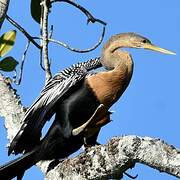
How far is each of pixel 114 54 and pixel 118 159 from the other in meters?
1.57

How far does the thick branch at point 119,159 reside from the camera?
→ 2805 mm

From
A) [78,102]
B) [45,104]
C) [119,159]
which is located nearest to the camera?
[119,159]

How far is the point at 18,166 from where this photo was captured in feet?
12.4

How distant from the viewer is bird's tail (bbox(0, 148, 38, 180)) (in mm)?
3697

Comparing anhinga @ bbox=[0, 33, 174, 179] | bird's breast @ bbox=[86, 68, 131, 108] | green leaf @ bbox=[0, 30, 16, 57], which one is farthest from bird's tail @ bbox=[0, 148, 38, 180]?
green leaf @ bbox=[0, 30, 16, 57]

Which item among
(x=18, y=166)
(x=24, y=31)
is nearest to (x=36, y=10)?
(x=24, y=31)

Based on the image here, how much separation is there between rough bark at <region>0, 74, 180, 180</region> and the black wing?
514 mm

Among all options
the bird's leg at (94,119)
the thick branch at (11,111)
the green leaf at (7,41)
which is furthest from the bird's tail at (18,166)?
the green leaf at (7,41)

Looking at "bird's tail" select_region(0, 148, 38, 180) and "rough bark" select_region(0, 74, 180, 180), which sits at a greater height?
"rough bark" select_region(0, 74, 180, 180)

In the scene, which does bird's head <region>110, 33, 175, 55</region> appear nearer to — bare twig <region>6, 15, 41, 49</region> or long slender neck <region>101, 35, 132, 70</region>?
long slender neck <region>101, 35, 132, 70</region>

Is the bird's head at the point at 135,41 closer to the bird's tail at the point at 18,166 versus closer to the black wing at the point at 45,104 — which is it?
the black wing at the point at 45,104

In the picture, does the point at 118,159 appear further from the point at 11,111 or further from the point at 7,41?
the point at 7,41

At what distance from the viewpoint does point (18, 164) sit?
378 centimetres

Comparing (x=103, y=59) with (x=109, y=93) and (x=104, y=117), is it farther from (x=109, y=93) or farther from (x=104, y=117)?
(x=104, y=117)
